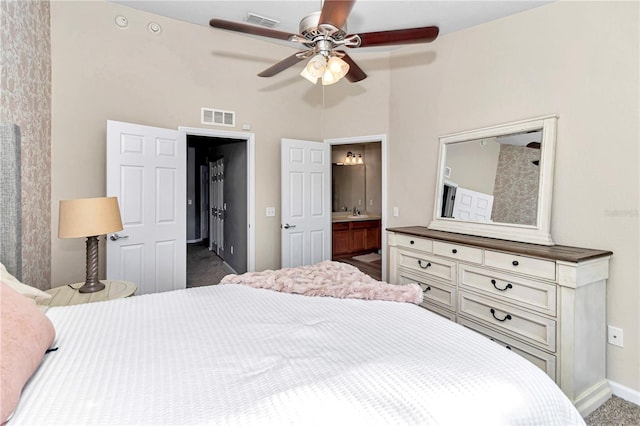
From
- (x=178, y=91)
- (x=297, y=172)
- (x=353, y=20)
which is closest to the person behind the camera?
(x=353, y=20)

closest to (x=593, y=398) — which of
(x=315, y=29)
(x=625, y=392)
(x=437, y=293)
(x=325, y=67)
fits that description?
(x=625, y=392)

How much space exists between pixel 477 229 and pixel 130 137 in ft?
11.1

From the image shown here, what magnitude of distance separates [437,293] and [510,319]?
0.65 meters

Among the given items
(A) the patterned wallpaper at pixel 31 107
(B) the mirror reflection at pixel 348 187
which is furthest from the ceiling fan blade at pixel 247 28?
(B) the mirror reflection at pixel 348 187

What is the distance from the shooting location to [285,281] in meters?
1.95

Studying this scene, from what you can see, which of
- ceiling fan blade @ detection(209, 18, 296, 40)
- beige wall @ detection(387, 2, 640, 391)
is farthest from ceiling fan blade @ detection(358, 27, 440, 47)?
beige wall @ detection(387, 2, 640, 391)

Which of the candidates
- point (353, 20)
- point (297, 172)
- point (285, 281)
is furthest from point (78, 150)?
point (353, 20)

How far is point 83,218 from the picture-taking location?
2.20 m

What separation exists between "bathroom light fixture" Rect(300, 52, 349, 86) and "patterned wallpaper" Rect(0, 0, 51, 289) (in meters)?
1.86

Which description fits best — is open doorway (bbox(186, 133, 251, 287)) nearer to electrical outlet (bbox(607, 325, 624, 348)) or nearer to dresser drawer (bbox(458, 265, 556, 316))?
dresser drawer (bbox(458, 265, 556, 316))

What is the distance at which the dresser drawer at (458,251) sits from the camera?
2.57 metres

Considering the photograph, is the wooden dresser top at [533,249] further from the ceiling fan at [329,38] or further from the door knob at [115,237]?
the door knob at [115,237]

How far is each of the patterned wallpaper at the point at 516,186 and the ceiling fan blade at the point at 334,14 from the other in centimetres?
191

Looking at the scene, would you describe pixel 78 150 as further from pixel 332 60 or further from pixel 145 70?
pixel 332 60
